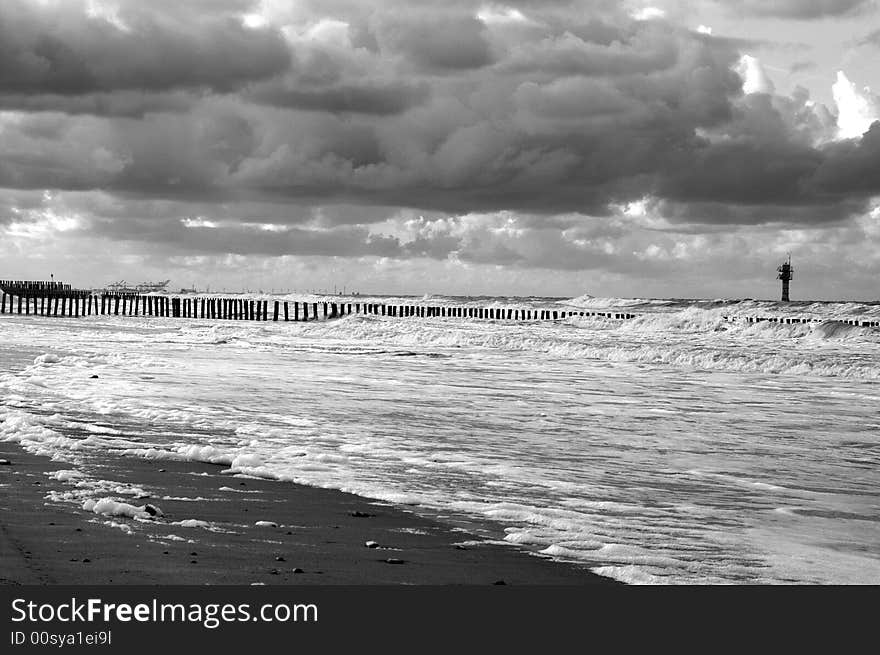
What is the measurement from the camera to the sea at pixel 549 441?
642 cm

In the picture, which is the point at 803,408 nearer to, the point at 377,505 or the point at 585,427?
the point at 585,427

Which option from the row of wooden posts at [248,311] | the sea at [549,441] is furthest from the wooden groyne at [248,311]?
the sea at [549,441]

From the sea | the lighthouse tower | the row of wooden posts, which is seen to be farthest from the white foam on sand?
the lighthouse tower

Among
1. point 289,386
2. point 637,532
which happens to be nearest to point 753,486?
point 637,532

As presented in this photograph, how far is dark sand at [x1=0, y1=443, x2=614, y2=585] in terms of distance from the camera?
4.98m

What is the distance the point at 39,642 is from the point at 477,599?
1956 mm

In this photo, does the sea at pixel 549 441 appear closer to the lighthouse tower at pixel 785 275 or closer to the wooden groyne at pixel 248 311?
the wooden groyne at pixel 248 311

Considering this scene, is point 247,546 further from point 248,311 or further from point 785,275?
point 785,275

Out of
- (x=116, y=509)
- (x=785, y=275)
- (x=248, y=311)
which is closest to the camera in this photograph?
(x=116, y=509)

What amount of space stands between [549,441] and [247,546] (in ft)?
19.0

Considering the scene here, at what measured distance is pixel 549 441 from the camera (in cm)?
1096

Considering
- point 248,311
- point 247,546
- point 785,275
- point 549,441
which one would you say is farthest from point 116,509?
point 785,275

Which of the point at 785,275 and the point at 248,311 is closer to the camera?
the point at 248,311

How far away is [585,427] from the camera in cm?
1235
